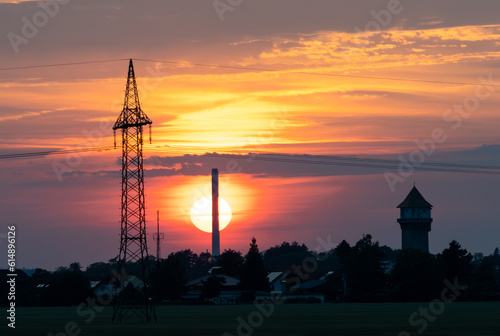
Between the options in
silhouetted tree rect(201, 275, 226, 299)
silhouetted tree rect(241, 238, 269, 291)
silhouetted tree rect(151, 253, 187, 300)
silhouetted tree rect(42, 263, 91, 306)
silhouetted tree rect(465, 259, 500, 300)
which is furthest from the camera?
silhouetted tree rect(241, 238, 269, 291)

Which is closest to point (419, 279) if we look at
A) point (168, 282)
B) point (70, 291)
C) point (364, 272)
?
point (364, 272)

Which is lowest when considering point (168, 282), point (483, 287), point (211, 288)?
point (211, 288)

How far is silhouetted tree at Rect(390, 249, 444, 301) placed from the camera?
164125mm

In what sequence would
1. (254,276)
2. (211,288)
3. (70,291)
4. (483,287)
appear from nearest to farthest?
(70,291) → (483,287) → (211,288) → (254,276)

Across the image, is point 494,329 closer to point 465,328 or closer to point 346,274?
point 465,328

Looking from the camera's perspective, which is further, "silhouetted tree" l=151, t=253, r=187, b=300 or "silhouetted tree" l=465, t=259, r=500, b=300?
"silhouetted tree" l=151, t=253, r=187, b=300

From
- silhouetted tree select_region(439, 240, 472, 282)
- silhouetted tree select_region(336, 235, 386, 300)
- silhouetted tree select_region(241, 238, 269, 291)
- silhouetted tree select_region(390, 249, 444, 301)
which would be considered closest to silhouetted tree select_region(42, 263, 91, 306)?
silhouetted tree select_region(241, 238, 269, 291)

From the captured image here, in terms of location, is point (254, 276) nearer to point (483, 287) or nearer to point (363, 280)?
point (363, 280)

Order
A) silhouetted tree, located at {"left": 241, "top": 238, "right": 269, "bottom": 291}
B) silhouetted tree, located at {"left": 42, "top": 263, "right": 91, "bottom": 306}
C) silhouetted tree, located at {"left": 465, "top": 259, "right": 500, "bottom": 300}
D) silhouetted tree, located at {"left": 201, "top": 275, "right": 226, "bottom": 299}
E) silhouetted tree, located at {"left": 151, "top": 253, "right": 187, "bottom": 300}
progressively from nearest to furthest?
1. silhouetted tree, located at {"left": 42, "top": 263, "right": 91, "bottom": 306}
2. silhouetted tree, located at {"left": 465, "top": 259, "right": 500, "bottom": 300}
3. silhouetted tree, located at {"left": 151, "top": 253, "right": 187, "bottom": 300}
4. silhouetted tree, located at {"left": 201, "top": 275, "right": 226, "bottom": 299}
5. silhouetted tree, located at {"left": 241, "top": 238, "right": 269, "bottom": 291}

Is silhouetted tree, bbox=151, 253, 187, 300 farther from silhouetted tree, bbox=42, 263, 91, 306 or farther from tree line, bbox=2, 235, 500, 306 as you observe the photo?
silhouetted tree, bbox=42, 263, 91, 306

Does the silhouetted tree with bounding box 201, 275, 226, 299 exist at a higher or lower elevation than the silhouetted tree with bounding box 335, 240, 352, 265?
lower

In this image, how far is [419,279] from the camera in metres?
165

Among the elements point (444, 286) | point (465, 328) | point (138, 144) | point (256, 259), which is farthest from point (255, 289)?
point (465, 328)

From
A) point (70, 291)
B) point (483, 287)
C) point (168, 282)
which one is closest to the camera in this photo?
point (70, 291)
